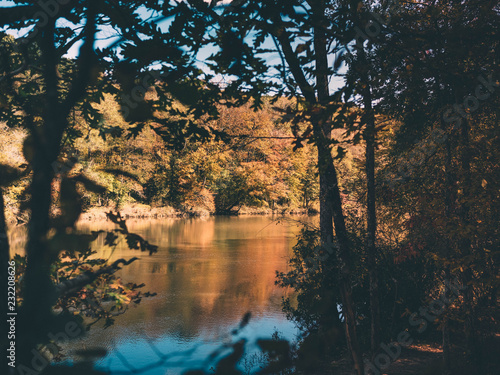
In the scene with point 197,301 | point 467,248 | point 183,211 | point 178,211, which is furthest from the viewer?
point 183,211

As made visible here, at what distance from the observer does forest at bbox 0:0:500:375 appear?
690 mm

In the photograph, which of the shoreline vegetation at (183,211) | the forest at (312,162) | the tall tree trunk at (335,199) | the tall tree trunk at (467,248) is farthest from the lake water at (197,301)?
the shoreline vegetation at (183,211)

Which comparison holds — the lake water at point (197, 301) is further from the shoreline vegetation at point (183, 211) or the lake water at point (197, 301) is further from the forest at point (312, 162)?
the shoreline vegetation at point (183, 211)

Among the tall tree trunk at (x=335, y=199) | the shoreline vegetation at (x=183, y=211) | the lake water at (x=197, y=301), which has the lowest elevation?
the lake water at (x=197, y=301)

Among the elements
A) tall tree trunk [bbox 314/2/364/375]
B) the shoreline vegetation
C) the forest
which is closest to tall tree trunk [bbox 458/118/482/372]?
the forest

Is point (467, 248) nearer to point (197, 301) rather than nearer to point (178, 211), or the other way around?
point (197, 301)

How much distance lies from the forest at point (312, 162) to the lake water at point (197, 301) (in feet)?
4.65

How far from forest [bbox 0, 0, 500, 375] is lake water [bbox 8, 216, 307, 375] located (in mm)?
1417

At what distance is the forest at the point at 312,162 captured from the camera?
69 centimetres

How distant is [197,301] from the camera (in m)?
13.2

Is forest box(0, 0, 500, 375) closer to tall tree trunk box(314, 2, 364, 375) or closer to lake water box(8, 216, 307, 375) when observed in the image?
tall tree trunk box(314, 2, 364, 375)

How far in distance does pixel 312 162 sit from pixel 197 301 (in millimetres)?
7726

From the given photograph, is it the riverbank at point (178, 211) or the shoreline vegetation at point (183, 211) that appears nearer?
the riverbank at point (178, 211)

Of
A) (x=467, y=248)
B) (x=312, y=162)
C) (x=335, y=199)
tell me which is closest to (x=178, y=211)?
(x=312, y=162)
